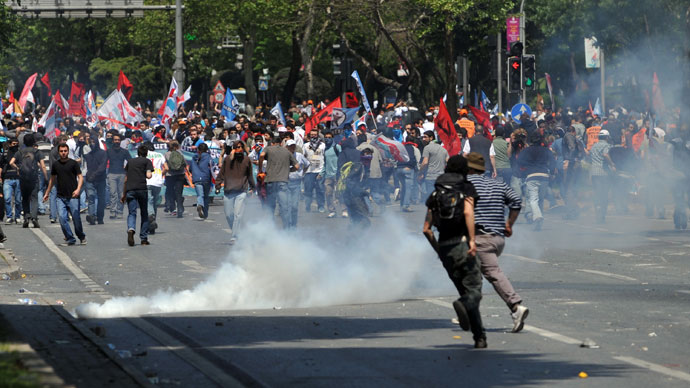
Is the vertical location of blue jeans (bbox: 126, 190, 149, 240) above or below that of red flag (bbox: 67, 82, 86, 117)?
below

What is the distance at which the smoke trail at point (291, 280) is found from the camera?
40.7ft

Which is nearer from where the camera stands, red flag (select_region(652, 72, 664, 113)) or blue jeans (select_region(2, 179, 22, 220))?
blue jeans (select_region(2, 179, 22, 220))

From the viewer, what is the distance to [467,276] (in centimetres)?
948

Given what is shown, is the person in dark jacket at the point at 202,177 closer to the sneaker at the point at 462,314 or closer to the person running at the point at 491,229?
the person running at the point at 491,229

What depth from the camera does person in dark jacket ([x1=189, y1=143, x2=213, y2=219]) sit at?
24.2 metres

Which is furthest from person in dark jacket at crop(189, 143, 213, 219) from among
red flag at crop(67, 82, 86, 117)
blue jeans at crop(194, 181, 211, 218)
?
red flag at crop(67, 82, 86, 117)

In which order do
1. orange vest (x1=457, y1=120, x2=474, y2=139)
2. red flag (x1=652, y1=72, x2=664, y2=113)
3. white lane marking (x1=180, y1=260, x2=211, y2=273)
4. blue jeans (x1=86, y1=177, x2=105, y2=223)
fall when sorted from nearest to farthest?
white lane marking (x1=180, y1=260, x2=211, y2=273) < blue jeans (x1=86, y1=177, x2=105, y2=223) < orange vest (x1=457, y1=120, x2=474, y2=139) < red flag (x1=652, y1=72, x2=664, y2=113)

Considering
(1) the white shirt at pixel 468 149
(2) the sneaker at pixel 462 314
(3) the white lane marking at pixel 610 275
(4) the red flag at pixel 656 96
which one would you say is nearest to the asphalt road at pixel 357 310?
(3) the white lane marking at pixel 610 275

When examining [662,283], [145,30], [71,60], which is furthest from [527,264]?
[71,60]

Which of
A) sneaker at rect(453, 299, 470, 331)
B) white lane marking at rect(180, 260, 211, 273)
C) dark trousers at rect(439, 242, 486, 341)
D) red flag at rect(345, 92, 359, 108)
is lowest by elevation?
white lane marking at rect(180, 260, 211, 273)

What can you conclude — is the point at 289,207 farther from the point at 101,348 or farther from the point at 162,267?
the point at 101,348

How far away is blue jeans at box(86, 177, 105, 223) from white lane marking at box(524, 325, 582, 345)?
13.9m

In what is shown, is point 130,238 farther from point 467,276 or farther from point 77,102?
point 77,102

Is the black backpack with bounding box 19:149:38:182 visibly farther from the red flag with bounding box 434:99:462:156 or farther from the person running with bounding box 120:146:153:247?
the red flag with bounding box 434:99:462:156
